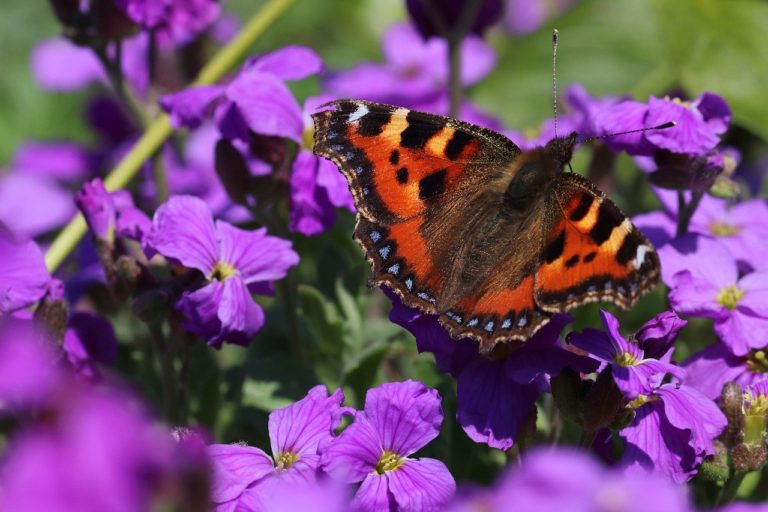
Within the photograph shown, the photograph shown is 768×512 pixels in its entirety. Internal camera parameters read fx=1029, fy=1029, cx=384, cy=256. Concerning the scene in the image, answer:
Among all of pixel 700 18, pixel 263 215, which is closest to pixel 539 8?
pixel 700 18

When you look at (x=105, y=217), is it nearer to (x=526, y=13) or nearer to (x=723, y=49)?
(x=723, y=49)

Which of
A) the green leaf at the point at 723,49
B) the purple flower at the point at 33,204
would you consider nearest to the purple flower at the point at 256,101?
the purple flower at the point at 33,204

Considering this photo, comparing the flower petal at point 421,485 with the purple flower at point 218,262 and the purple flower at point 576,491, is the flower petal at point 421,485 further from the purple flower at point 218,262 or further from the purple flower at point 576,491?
the purple flower at point 576,491

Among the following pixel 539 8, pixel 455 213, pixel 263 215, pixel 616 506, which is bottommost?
pixel 539 8

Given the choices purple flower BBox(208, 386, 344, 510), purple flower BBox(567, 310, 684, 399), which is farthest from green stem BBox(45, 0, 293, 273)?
purple flower BBox(567, 310, 684, 399)

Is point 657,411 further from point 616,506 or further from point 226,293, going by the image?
point 616,506

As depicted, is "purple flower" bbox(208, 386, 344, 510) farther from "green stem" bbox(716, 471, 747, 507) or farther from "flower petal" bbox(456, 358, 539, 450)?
"green stem" bbox(716, 471, 747, 507)
